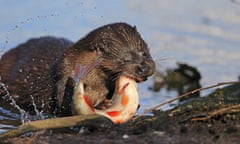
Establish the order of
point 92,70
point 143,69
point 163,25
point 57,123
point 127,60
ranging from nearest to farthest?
point 57,123
point 143,69
point 127,60
point 92,70
point 163,25

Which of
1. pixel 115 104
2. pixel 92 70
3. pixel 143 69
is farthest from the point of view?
pixel 92 70

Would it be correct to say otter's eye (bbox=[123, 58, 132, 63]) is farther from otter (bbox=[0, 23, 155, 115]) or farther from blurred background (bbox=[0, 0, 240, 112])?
blurred background (bbox=[0, 0, 240, 112])

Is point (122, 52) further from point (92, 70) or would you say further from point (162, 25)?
point (162, 25)

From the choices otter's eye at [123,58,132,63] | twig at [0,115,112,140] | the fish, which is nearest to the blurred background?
otter's eye at [123,58,132,63]

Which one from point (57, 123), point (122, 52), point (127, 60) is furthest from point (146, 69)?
point (57, 123)

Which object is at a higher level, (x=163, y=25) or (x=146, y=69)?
(x=163, y=25)

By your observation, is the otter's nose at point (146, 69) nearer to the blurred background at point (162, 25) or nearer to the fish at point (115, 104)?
the fish at point (115, 104)

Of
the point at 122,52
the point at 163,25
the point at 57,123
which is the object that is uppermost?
the point at 163,25
